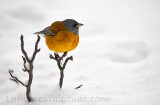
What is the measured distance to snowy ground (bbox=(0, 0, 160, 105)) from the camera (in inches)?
114

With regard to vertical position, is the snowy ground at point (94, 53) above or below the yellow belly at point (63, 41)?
below

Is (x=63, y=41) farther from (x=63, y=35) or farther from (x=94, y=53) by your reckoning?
(x=94, y=53)

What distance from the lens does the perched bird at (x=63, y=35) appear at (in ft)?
9.07

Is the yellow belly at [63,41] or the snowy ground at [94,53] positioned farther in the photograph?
Answer: the snowy ground at [94,53]

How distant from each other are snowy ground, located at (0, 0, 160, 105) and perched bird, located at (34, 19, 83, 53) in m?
0.51

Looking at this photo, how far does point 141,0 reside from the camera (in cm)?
612

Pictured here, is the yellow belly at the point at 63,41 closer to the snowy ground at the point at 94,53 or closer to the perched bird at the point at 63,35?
the perched bird at the point at 63,35

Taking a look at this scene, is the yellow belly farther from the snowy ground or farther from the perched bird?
the snowy ground

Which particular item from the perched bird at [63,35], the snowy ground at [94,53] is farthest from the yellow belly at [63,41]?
the snowy ground at [94,53]

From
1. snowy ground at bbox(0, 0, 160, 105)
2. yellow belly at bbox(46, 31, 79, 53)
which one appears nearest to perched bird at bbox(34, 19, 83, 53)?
yellow belly at bbox(46, 31, 79, 53)

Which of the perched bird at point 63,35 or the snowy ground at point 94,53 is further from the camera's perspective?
the snowy ground at point 94,53

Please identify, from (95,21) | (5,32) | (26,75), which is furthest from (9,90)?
(95,21)

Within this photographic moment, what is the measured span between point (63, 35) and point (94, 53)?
1316 mm

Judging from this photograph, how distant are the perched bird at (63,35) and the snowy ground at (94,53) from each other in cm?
51
